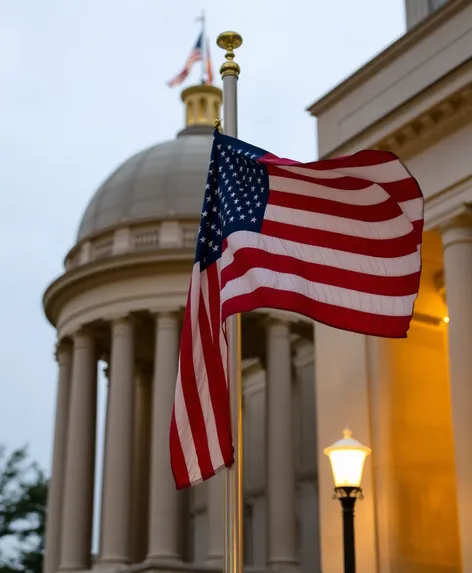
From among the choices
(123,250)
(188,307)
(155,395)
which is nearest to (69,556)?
(155,395)

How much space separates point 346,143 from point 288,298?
14.2m

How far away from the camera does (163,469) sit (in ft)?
136

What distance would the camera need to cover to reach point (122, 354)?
142 feet

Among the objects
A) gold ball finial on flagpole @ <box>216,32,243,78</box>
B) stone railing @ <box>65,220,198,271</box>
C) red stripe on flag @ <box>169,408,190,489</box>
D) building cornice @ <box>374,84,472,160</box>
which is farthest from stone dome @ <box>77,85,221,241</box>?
red stripe on flag @ <box>169,408,190,489</box>

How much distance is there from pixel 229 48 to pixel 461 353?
35.7 ft

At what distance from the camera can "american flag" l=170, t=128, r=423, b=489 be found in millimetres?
11484

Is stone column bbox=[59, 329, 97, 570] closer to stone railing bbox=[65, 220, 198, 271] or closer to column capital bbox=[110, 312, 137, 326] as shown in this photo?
column capital bbox=[110, 312, 137, 326]

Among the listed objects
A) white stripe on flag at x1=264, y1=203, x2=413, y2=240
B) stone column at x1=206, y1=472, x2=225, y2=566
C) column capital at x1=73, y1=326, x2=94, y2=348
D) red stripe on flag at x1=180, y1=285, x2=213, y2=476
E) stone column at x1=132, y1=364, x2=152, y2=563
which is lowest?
red stripe on flag at x1=180, y1=285, x2=213, y2=476

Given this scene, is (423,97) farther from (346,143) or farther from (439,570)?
(439,570)

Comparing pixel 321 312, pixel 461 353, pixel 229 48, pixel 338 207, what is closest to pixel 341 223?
pixel 338 207

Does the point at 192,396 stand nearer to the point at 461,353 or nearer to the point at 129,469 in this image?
the point at 461,353

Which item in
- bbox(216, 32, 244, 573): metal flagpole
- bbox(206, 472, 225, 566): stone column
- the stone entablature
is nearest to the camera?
bbox(216, 32, 244, 573): metal flagpole

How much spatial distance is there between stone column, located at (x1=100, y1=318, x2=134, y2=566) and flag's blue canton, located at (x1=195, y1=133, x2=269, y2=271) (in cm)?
3085

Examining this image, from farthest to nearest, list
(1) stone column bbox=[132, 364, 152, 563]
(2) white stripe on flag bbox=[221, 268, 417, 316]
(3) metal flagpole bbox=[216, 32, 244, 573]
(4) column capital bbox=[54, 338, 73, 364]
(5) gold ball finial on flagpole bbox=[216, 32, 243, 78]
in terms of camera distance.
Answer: (4) column capital bbox=[54, 338, 73, 364]
(1) stone column bbox=[132, 364, 152, 563]
(5) gold ball finial on flagpole bbox=[216, 32, 243, 78]
(2) white stripe on flag bbox=[221, 268, 417, 316]
(3) metal flagpole bbox=[216, 32, 244, 573]
